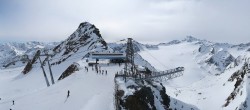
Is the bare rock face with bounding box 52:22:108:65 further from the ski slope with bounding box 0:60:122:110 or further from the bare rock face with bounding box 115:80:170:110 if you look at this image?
the bare rock face with bounding box 115:80:170:110

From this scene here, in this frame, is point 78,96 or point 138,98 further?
point 78,96

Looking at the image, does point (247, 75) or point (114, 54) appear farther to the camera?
point (247, 75)

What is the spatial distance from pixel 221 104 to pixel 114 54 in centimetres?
6626

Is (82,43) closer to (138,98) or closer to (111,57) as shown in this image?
(111,57)

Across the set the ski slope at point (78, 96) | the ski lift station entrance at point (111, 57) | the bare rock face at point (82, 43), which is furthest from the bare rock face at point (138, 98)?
the bare rock face at point (82, 43)

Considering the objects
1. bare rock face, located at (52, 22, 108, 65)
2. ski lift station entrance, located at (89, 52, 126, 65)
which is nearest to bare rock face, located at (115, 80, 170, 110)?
ski lift station entrance, located at (89, 52, 126, 65)

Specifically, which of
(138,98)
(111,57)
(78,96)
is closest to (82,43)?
(111,57)

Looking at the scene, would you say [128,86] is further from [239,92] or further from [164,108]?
[239,92]

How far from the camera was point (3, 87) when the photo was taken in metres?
134

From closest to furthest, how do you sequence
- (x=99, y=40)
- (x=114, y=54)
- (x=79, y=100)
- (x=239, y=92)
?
(x=79, y=100) < (x=114, y=54) < (x=239, y=92) < (x=99, y=40)

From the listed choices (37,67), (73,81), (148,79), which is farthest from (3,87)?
(148,79)

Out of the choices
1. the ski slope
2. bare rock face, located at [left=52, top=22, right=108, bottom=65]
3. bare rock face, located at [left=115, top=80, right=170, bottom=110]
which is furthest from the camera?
bare rock face, located at [left=52, top=22, right=108, bottom=65]

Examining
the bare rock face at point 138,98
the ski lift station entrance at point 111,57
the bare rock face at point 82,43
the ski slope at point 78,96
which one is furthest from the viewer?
the bare rock face at point 82,43

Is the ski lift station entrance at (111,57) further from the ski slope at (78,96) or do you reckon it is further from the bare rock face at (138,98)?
the bare rock face at (138,98)
